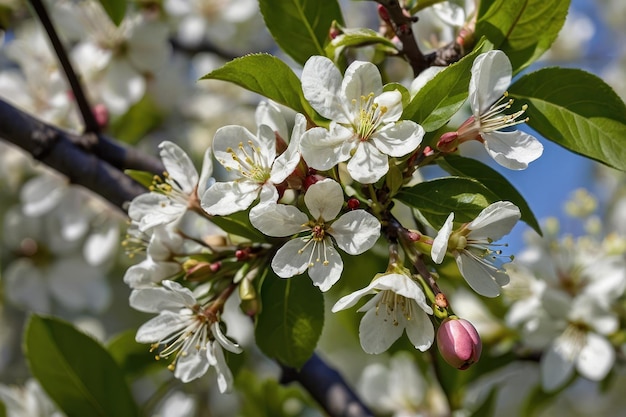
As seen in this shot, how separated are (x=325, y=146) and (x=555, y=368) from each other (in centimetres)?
109

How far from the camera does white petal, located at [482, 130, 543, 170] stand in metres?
1.13

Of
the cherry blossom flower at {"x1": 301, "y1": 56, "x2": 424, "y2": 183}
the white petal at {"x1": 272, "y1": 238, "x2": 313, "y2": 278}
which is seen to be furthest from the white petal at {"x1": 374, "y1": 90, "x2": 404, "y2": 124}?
the white petal at {"x1": 272, "y1": 238, "x2": 313, "y2": 278}

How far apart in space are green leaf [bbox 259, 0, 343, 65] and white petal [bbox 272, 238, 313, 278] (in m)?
0.38

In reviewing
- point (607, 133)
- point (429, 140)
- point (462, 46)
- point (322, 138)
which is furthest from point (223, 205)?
point (607, 133)

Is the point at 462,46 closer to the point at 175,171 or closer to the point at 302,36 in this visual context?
the point at 302,36

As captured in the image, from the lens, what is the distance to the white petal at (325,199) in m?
1.08

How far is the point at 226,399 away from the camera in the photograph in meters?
2.59

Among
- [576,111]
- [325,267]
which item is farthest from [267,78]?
[576,111]

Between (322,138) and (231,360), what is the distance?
0.52m

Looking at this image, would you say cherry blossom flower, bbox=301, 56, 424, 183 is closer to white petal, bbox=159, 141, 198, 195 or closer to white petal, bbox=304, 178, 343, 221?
white petal, bbox=304, 178, 343, 221

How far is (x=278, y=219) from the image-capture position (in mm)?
1114

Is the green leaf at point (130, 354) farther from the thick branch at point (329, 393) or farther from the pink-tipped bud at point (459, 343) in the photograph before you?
the pink-tipped bud at point (459, 343)

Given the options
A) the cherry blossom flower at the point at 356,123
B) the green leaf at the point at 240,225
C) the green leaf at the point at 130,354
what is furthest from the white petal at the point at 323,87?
the green leaf at the point at 130,354

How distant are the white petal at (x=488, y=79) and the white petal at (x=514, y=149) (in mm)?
53
